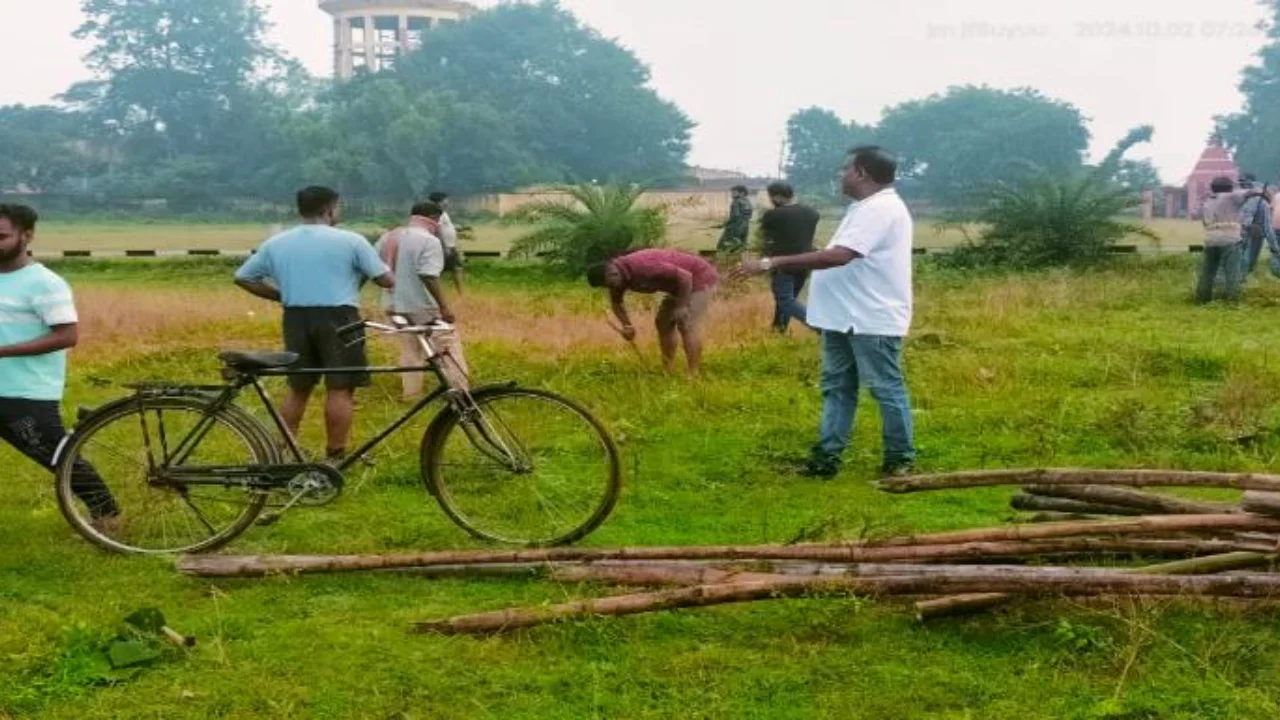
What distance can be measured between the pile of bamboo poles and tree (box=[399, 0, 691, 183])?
5110 centimetres

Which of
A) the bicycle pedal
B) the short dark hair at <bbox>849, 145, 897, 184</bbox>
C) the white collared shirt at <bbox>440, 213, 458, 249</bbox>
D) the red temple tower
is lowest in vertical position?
the bicycle pedal

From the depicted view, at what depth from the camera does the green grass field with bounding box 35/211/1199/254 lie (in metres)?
33.8

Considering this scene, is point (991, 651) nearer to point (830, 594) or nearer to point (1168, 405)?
point (830, 594)

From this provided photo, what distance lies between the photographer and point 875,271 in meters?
6.20

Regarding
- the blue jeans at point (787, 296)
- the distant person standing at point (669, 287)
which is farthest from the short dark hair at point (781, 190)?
the distant person standing at point (669, 287)

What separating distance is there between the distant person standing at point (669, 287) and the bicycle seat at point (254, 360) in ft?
11.0

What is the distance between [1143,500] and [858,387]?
6.59ft

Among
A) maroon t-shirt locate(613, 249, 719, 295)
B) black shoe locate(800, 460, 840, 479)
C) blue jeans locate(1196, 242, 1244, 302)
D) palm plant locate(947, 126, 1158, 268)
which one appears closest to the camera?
black shoe locate(800, 460, 840, 479)

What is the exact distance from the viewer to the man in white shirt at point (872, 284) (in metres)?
6.14

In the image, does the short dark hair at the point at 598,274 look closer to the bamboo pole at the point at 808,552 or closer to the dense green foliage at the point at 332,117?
the bamboo pole at the point at 808,552

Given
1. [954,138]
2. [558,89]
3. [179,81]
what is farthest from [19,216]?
[179,81]

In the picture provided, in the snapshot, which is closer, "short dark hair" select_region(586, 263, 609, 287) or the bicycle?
the bicycle

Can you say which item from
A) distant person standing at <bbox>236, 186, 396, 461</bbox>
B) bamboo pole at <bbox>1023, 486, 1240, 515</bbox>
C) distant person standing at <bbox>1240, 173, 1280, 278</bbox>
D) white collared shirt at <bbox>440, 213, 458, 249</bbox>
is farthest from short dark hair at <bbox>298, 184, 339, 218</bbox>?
distant person standing at <bbox>1240, 173, 1280, 278</bbox>

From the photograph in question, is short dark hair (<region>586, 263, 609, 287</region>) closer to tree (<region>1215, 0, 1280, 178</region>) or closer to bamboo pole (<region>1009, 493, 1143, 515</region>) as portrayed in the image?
bamboo pole (<region>1009, 493, 1143, 515</region>)
